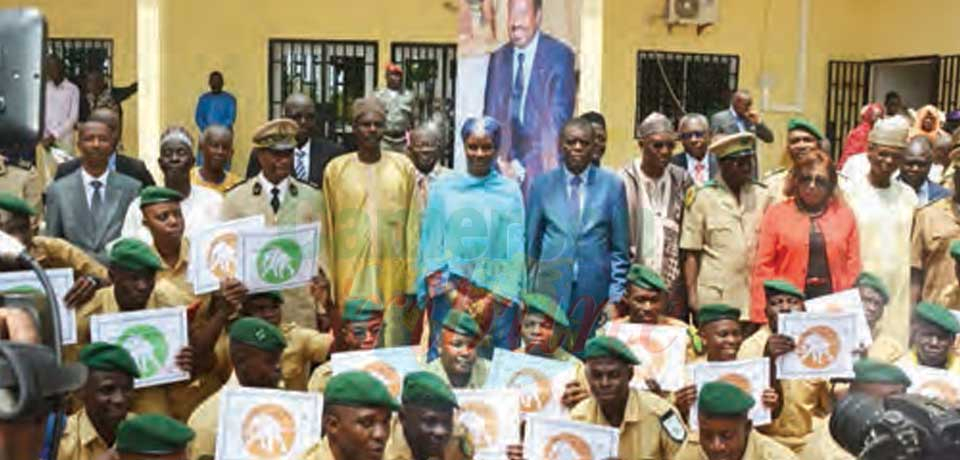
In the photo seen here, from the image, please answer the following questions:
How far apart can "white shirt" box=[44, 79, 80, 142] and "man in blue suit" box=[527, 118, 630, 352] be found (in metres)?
6.89

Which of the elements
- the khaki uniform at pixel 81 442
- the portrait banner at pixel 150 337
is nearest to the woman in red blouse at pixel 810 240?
the portrait banner at pixel 150 337

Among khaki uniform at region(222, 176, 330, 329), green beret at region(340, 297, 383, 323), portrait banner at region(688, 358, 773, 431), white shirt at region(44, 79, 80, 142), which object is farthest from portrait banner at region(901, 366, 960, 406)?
white shirt at region(44, 79, 80, 142)

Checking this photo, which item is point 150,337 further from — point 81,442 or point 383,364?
point 383,364

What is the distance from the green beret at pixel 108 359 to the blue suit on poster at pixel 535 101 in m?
2.55

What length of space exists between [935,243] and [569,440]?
287 centimetres

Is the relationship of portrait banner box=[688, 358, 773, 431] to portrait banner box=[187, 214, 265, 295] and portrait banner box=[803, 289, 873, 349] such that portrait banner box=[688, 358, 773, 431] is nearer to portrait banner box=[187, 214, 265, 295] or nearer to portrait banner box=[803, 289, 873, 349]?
portrait banner box=[803, 289, 873, 349]

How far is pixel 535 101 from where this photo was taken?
7137mm

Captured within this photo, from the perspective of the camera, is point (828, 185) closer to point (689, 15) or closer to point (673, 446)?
point (673, 446)

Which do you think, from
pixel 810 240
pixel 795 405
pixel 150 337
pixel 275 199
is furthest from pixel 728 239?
pixel 150 337

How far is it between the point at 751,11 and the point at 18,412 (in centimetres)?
1223

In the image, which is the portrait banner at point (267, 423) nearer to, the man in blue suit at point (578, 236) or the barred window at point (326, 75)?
the man in blue suit at point (578, 236)

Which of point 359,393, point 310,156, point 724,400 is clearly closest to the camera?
point 359,393

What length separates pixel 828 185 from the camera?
266 inches

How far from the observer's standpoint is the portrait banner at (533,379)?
5672 millimetres
